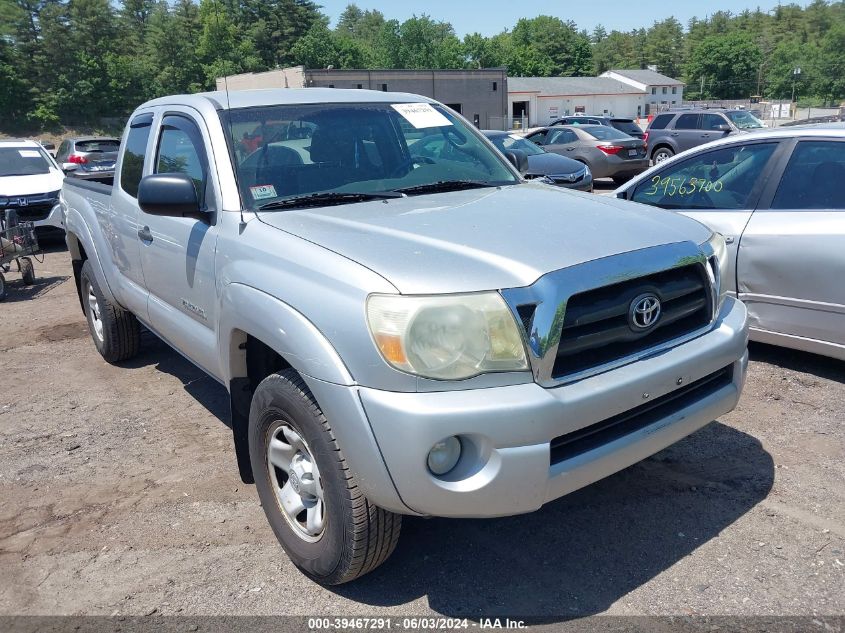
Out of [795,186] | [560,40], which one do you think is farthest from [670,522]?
[560,40]

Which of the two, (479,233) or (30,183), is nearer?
(479,233)

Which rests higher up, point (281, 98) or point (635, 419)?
point (281, 98)

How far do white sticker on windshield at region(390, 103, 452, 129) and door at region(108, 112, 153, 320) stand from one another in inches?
63.4

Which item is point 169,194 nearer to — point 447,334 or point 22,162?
point 447,334

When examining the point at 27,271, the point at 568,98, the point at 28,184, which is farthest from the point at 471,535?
the point at 568,98

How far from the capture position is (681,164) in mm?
5703

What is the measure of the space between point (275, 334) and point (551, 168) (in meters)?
5.16

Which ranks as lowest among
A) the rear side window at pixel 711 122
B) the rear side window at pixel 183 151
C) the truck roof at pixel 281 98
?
the rear side window at pixel 711 122

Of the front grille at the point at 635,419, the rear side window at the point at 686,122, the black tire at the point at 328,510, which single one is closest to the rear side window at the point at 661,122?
the rear side window at the point at 686,122

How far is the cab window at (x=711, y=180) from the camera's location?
16.9 feet

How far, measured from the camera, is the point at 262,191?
345 cm

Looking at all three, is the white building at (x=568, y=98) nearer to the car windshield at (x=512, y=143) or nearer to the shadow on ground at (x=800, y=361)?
the car windshield at (x=512, y=143)

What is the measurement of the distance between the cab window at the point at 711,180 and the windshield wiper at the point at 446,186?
7.27 ft

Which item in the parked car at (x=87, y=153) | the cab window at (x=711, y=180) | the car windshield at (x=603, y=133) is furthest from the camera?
the car windshield at (x=603, y=133)
